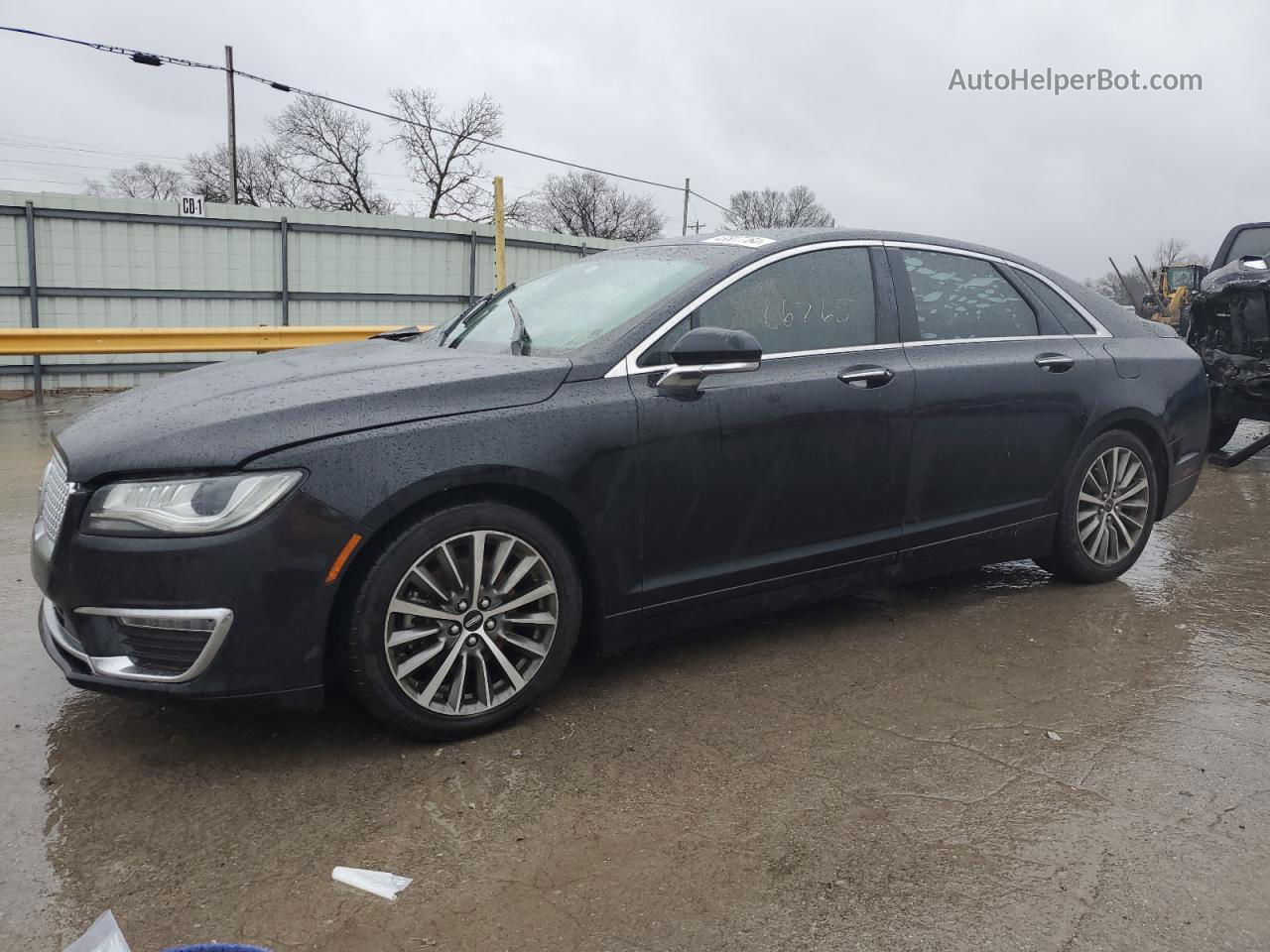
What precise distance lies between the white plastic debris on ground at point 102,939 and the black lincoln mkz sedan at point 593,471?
84 cm

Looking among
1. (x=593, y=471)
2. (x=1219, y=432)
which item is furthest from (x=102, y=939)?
(x=1219, y=432)

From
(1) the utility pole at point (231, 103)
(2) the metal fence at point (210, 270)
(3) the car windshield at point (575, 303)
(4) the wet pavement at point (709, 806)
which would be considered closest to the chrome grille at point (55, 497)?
(4) the wet pavement at point (709, 806)

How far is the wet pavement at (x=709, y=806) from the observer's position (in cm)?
216

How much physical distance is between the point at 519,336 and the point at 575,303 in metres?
0.26

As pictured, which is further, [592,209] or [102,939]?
[592,209]

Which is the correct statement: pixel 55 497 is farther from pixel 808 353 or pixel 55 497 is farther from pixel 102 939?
pixel 808 353

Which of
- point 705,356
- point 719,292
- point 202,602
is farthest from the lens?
point 719,292

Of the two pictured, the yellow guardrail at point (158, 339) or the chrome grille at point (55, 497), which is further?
the yellow guardrail at point (158, 339)

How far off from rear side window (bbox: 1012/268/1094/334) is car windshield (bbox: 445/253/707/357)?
172cm

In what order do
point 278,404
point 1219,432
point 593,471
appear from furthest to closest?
1. point 1219,432
2. point 593,471
3. point 278,404

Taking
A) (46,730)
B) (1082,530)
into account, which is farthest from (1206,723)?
(46,730)

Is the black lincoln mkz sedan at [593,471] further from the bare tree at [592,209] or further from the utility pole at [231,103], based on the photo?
the bare tree at [592,209]

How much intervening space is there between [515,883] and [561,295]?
229 centimetres

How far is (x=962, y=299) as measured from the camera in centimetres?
417
